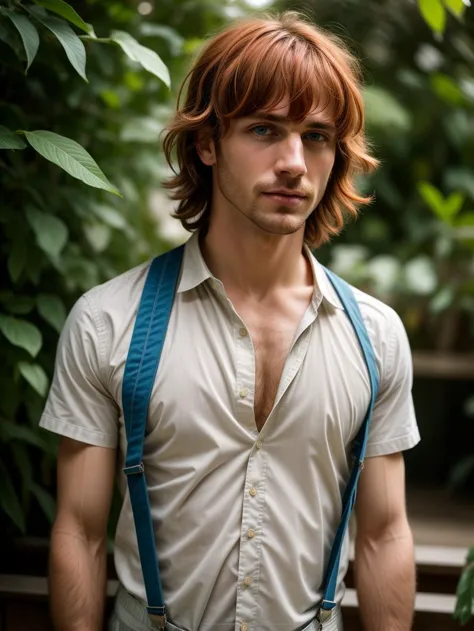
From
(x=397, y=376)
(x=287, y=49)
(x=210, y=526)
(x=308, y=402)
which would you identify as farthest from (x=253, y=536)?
(x=287, y=49)

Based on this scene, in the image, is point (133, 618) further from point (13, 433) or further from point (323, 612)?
point (13, 433)

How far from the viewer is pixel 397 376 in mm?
1743

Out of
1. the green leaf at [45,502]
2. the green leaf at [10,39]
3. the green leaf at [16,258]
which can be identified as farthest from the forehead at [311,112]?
the green leaf at [45,502]

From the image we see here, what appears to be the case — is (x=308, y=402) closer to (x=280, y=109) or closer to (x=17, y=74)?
(x=280, y=109)

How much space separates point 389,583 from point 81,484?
2.14 ft

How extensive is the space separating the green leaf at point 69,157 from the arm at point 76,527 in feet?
1.64

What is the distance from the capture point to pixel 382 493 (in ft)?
5.78

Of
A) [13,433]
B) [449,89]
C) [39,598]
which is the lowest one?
[39,598]

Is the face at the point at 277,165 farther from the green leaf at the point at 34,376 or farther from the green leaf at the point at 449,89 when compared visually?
the green leaf at the point at 449,89

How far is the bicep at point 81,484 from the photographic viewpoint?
5.41 ft

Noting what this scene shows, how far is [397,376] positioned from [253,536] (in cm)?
43

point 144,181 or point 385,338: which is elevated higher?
point 144,181

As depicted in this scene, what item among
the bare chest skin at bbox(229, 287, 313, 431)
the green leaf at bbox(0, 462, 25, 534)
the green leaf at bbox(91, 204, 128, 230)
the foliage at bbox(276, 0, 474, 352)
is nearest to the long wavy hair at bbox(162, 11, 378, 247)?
the bare chest skin at bbox(229, 287, 313, 431)

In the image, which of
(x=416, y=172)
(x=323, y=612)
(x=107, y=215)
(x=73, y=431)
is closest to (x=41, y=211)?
(x=107, y=215)
